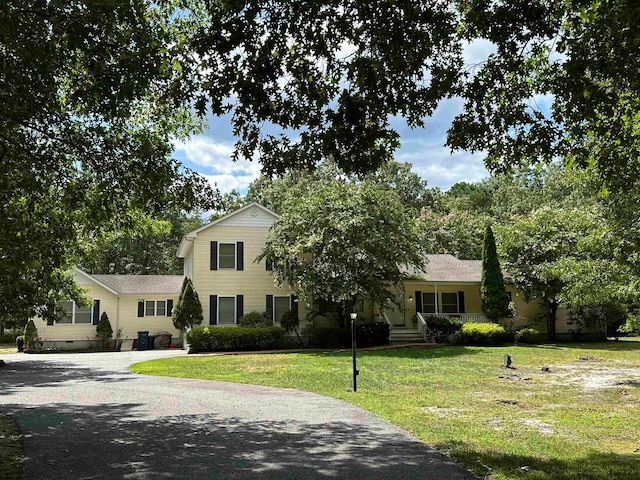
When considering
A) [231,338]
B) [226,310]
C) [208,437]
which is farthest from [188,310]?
[208,437]

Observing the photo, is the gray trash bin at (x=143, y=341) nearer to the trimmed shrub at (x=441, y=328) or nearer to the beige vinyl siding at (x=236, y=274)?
the beige vinyl siding at (x=236, y=274)

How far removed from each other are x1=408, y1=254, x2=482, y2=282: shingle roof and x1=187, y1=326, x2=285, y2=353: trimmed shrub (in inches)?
303

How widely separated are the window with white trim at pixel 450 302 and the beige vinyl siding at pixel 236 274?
332 inches

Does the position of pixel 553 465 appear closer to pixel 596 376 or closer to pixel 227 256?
pixel 596 376

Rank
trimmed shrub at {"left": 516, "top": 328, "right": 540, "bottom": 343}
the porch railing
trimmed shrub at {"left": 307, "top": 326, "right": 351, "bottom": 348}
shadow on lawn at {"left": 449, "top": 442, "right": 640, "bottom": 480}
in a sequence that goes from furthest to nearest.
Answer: the porch railing, trimmed shrub at {"left": 516, "top": 328, "right": 540, "bottom": 343}, trimmed shrub at {"left": 307, "top": 326, "right": 351, "bottom": 348}, shadow on lawn at {"left": 449, "top": 442, "right": 640, "bottom": 480}

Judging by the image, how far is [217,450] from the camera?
6.45 metres

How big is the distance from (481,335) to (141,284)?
1860 cm

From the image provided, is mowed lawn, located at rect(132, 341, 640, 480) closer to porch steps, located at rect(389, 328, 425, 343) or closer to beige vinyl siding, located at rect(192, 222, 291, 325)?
porch steps, located at rect(389, 328, 425, 343)

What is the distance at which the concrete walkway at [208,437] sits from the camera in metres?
5.61

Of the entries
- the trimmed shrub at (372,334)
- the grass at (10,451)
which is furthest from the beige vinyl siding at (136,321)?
the grass at (10,451)

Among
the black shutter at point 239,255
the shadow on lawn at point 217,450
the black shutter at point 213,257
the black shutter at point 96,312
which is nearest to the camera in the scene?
the shadow on lawn at point 217,450

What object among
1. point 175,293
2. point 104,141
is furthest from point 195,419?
point 175,293

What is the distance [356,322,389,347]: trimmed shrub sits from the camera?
2356 cm

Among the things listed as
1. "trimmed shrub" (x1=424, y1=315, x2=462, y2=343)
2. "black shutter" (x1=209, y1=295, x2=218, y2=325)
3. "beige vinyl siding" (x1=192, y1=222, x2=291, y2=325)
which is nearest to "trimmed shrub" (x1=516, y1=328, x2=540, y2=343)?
"trimmed shrub" (x1=424, y1=315, x2=462, y2=343)
